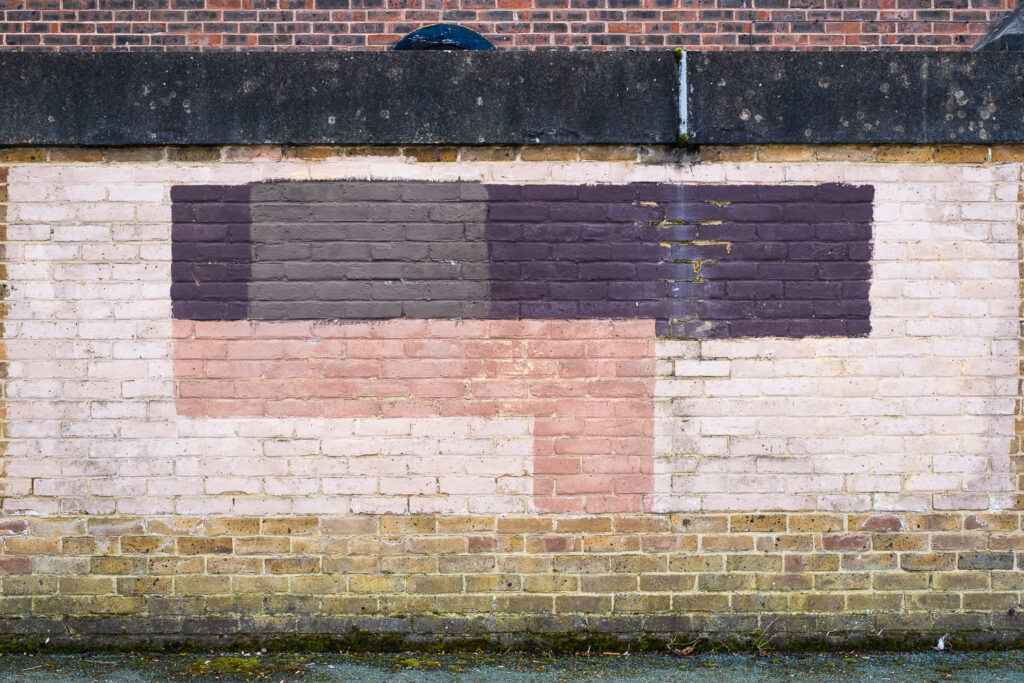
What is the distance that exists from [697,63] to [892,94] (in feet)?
2.98

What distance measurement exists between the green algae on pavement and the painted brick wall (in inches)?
5.6

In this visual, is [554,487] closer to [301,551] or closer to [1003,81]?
[301,551]

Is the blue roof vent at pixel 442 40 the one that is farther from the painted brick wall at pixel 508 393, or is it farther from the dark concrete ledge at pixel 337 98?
the painted brick wall at pixel 508 393

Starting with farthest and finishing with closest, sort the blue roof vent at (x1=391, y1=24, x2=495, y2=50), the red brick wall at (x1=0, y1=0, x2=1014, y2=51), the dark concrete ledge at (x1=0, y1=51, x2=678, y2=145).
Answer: the red brick wall at (x1=0, y1=0, x2=1014, y2=51), the blue roof vent at (x1=391, y1=24, x2=495, y2=50), the dark concrete ledge at (x1=0, y1=51, x2=678, y2=145)

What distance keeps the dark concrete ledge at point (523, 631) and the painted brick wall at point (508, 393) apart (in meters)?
0.02

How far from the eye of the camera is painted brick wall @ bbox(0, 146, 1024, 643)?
401 cm

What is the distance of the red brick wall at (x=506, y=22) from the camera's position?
19.3ft

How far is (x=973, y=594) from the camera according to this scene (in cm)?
411

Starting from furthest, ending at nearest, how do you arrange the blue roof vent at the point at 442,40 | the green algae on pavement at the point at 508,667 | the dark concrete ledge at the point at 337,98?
the blue roof vent at the point at 442,40 → the dark concrete ledge at the point at 337,98 → the green algae on pavement at the point at 508,667

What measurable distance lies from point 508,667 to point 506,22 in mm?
4179

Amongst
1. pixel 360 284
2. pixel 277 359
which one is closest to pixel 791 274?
pixel 360 284

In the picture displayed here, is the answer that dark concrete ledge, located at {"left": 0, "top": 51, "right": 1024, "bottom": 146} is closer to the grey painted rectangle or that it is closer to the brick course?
the grey painted rectangle

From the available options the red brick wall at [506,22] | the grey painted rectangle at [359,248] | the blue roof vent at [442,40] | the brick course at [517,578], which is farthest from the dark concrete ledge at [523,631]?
the red brick wall at [506,22]

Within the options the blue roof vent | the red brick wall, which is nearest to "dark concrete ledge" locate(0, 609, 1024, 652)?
the blue roof vent
